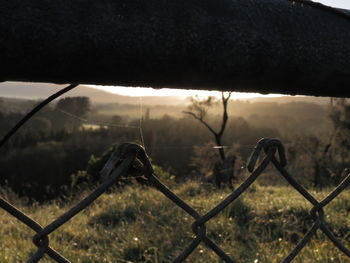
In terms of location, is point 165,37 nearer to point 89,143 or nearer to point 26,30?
point 26,30

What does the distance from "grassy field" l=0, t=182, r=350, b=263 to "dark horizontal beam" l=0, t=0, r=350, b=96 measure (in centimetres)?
245

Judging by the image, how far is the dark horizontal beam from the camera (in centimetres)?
47

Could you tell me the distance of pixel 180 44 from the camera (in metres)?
0.54

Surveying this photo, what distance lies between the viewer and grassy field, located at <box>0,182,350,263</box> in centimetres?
328

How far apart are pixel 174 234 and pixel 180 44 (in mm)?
3691

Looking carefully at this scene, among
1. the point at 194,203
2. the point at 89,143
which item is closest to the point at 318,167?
the point at 89,143

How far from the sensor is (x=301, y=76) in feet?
2.06

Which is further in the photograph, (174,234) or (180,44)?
(174,234)

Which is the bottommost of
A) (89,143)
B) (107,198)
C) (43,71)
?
(89,143)

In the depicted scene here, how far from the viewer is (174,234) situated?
4.09 meters

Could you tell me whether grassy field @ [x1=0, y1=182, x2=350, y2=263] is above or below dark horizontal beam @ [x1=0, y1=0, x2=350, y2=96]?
below

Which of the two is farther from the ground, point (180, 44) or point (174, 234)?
point (180, 44)

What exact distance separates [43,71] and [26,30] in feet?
0.17

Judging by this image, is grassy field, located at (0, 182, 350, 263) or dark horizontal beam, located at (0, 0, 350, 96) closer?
dark horizontal beam, located at (0, 0, 350, 96)
